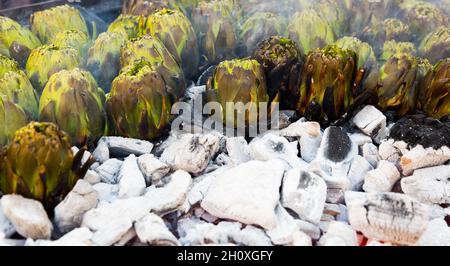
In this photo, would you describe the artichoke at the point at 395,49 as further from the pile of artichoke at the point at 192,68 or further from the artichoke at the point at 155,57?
the artichoke at the point at 155,57

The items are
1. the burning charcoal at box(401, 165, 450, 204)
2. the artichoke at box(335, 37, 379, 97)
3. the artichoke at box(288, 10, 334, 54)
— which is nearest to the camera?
the burning charcoal at box(401, 165, 450, 204)

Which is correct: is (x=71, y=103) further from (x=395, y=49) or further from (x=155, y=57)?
(x=395, y=49)

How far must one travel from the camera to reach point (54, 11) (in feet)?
4.90

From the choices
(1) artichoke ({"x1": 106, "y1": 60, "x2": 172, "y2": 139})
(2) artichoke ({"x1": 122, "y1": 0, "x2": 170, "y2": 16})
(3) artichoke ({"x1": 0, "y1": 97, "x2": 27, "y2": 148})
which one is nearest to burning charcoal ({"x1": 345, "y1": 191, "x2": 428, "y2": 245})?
(1) artichoke ({"x1": 106, "y1": 60, "x2": 172, "y2": 139})

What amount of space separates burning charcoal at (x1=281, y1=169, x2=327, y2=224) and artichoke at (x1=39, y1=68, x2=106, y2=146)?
42 centimetres

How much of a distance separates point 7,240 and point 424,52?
106cm

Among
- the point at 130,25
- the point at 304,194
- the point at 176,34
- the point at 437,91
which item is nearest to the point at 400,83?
the point at 437,91

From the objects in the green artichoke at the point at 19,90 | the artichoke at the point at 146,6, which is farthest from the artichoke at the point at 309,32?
the green artichoke at the point at 19,90

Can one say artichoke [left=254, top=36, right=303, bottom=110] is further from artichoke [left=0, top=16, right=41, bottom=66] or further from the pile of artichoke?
artichoke [left=0, top=16, right=41, bottom=66]

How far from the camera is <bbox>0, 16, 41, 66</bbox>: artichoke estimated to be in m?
1.40

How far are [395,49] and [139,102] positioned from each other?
631 mm
